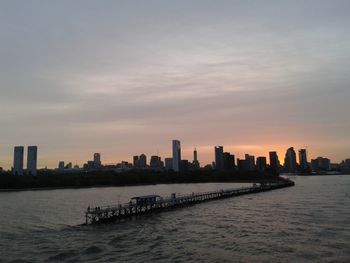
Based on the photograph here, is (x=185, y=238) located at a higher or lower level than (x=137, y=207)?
lower

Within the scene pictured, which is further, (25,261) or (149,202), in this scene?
(149,202)

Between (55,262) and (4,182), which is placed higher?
(4,182)

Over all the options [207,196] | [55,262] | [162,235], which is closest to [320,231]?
[162,235]

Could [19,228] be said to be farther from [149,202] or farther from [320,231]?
[320,231]

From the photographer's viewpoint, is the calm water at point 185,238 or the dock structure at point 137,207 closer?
the calm water at point 185,238

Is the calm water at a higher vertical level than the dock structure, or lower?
lower

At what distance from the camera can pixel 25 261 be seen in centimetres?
4488

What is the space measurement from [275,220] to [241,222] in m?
6.72

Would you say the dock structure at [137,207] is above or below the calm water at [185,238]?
above

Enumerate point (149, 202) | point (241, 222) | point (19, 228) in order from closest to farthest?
point (19, 228)
point (241, 222)
point (149, 202)

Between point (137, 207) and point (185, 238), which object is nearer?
point (185, 238)

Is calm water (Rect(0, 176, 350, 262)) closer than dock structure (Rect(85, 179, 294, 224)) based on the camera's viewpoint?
Yes

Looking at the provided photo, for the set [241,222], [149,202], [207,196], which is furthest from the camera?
[207,196]

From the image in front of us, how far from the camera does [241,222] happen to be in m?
73.2
